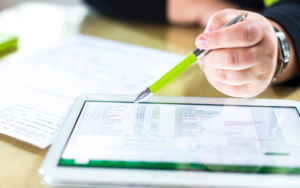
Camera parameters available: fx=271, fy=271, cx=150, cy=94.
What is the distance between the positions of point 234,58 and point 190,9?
16.4 inches

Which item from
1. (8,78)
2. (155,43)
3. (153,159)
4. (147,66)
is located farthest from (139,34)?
(153,159)

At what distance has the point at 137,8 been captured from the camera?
0.73m

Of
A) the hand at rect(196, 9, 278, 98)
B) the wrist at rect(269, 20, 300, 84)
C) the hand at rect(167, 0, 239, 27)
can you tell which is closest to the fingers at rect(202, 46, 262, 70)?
the hand at rect(196, 9, 278, 98)

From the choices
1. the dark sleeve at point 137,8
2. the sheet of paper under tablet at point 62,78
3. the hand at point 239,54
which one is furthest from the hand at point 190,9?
the hand at point 239,54

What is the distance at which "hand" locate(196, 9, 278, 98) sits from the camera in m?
0.33

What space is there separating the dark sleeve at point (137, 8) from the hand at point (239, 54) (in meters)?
0.37

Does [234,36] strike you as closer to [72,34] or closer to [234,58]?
[234,58]

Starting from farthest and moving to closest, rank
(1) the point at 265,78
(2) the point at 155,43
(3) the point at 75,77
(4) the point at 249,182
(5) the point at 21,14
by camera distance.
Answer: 1. (5) the point at 21,14
2. (2) the point at 155,43
3. (3) the point at 75,77
4. (1) the point at 265,78
5. (4) the point at 249,182

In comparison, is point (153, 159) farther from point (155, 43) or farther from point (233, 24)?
point (155, 43)

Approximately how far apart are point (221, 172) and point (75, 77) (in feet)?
1.03

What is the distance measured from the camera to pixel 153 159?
0.27 meters

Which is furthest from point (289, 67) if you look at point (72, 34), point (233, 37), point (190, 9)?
point (72, 34)

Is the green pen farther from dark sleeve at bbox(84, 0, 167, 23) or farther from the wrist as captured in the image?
dark sleeve at bbox(84, 0, 167, 23)

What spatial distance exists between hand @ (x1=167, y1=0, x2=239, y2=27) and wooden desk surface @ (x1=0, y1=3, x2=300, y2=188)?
0.9 inches
